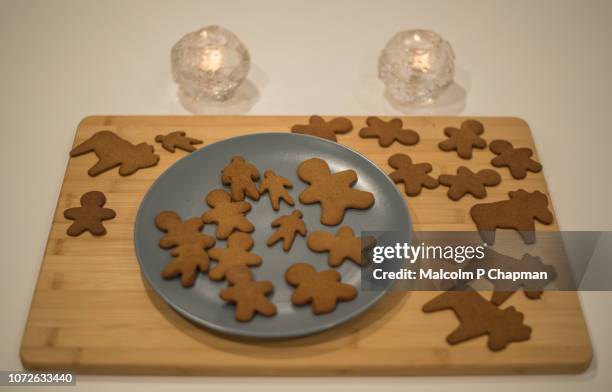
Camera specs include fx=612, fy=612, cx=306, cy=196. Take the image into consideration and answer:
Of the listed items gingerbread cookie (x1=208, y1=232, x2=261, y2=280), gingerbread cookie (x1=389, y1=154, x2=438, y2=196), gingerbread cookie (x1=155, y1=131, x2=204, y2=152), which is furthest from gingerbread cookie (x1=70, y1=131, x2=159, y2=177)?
gingerbread cookie (x1=389, y1=154, x2=438, y2=196)

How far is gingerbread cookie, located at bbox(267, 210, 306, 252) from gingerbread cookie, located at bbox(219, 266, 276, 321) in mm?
101

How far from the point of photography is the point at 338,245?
1.22m

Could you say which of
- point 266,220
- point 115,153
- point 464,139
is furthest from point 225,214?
point 464,139

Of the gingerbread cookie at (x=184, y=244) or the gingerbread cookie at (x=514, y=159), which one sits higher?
the gingerbread cookie at (x=514, y=159)

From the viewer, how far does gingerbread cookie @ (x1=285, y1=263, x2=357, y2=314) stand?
1121 mm

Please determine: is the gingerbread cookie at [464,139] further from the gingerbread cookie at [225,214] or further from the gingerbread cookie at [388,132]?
the gingerbread cookie at [225,214]

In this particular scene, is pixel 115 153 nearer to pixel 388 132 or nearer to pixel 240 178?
pixel 240 178

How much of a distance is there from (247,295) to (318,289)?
5.2 inches

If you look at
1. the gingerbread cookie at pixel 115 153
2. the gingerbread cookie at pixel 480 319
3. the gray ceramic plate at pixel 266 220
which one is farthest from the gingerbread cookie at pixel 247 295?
the gingerbread cookie at pixel 115 153

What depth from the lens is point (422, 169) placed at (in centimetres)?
142

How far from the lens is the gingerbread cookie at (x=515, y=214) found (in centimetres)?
130

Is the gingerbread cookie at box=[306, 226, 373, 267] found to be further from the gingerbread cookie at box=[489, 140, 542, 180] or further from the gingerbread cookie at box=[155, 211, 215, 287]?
the gingerbread cookie at box=[489, 140, 542, 180]

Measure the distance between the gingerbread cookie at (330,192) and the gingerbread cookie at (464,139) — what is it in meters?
0.29

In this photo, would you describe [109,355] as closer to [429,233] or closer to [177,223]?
[177,223]
